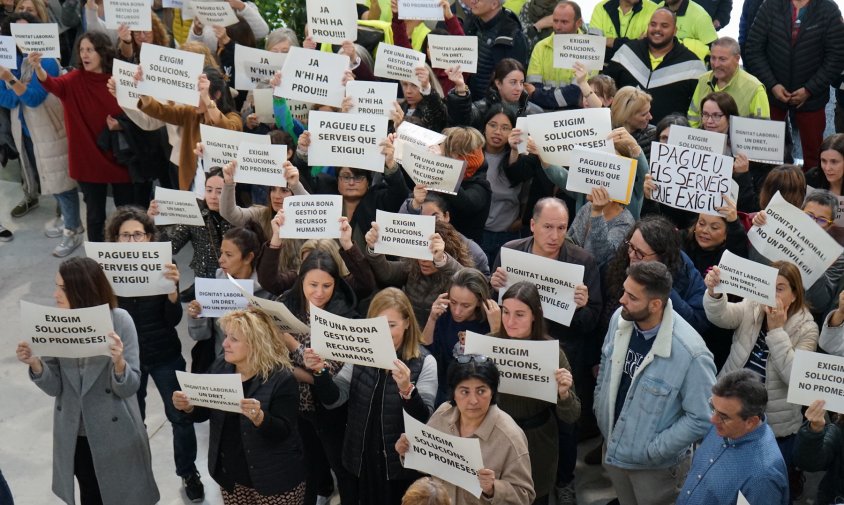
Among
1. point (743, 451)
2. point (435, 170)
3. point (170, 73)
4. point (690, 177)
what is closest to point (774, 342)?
point (743, 451)

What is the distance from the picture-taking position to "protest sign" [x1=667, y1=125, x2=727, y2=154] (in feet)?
25.0

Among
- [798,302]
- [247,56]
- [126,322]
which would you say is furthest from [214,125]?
[798,302]

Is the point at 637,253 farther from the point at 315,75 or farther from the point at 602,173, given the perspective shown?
the point at 315,75

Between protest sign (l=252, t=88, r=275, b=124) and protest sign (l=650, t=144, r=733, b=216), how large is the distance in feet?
10.2

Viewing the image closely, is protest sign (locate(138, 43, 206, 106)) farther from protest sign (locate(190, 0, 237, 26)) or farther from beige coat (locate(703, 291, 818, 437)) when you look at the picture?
beige coat (locate(703, 291, 818, 437))

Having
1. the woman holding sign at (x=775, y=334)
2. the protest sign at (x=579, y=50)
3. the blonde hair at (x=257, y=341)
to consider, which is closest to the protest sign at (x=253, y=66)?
the protest sign at (x=579, y=50)

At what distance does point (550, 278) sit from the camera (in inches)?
252

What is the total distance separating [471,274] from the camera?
6.24 m

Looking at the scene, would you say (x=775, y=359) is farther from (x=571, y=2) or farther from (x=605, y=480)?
(x=571, y=2)

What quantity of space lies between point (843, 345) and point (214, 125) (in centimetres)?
491

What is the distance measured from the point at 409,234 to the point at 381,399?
1207 millimetres

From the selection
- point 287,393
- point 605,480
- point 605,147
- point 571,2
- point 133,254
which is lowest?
point 605,480

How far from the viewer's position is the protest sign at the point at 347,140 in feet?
24.8

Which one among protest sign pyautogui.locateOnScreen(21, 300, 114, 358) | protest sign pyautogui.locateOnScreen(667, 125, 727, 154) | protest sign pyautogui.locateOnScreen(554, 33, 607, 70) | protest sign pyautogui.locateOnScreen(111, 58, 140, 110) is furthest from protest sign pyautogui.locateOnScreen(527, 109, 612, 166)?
protest sign pyautogui.locateOnScreen(21, 300, 114, 358)
